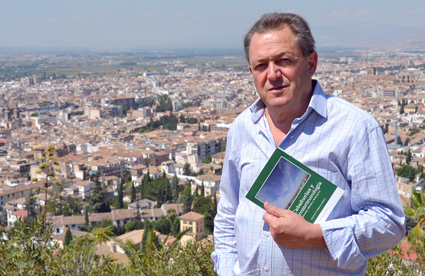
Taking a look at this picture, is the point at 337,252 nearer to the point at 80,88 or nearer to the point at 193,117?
the point at 193,117

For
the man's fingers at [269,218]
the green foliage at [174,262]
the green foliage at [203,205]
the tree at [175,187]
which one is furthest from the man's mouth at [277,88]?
the tree at [175,187]

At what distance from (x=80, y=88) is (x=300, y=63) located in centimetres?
5160

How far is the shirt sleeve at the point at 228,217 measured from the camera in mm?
1066

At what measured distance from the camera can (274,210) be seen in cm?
87

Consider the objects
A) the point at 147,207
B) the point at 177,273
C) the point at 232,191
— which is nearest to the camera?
the point at 232,191

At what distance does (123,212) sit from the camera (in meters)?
13.3

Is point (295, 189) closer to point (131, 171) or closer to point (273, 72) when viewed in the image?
point (273, 72)

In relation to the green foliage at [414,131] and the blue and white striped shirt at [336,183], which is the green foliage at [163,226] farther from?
the green foliage at [414,131]

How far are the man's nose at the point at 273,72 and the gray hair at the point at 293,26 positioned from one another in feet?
0.21

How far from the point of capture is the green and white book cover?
2.81ft

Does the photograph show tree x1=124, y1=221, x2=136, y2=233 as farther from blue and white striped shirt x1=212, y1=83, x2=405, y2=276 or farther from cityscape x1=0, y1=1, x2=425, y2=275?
blue and white striped shirt x1=212, y1=83, x2=405, y2=276

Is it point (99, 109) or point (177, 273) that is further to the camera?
point (99, 109)

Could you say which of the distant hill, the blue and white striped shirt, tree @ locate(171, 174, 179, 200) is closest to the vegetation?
tree @ locate(171, 174, 179, 200)

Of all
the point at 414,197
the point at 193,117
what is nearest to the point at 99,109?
the point at 193,117
